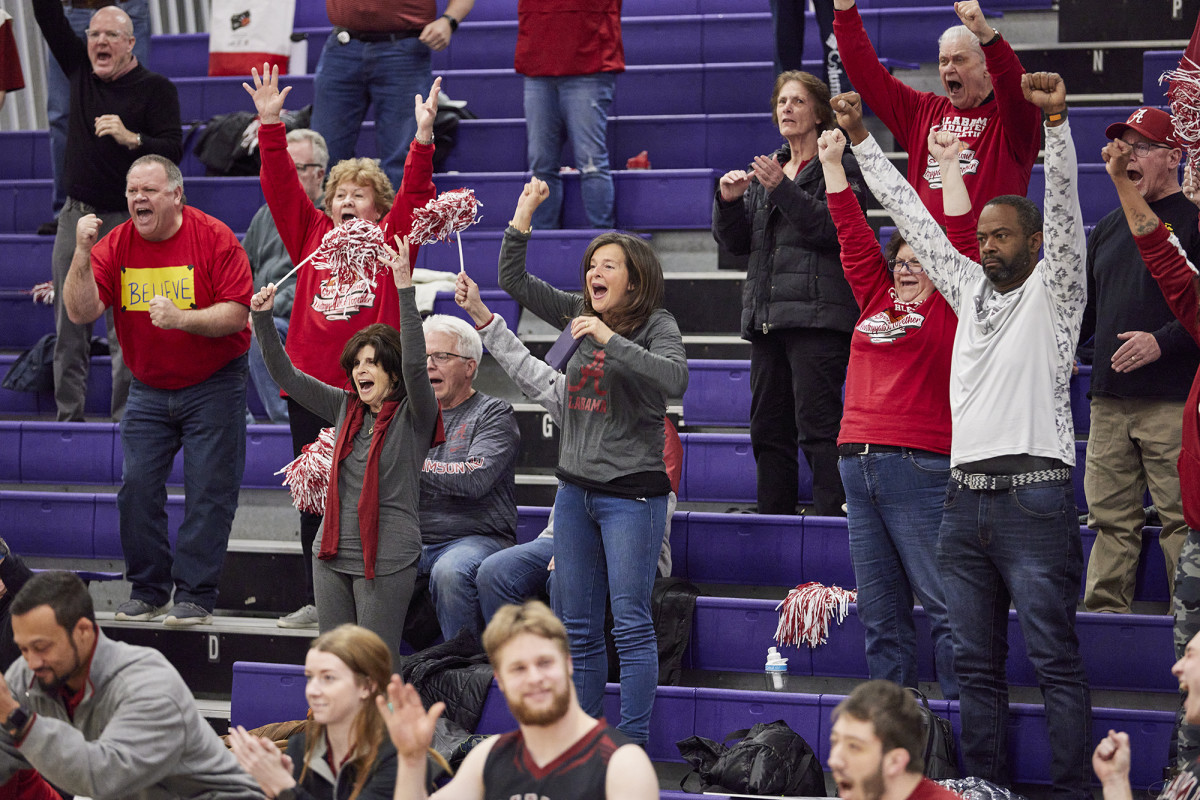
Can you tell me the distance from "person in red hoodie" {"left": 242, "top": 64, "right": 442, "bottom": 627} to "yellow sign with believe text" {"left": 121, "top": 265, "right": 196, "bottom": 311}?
1.21 feet

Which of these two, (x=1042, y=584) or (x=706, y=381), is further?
(x=706, y=381)

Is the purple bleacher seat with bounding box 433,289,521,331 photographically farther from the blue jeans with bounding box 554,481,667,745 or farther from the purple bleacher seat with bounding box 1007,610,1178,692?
the purple bleacher seat with bounding box 1007,610,1178,692

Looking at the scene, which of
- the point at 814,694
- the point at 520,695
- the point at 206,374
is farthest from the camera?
the point at 206,374

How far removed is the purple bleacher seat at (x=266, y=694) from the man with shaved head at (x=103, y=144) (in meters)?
1.83

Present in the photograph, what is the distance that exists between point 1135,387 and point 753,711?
1.42 metres

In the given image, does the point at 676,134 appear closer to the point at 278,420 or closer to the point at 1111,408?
the point at 278,420

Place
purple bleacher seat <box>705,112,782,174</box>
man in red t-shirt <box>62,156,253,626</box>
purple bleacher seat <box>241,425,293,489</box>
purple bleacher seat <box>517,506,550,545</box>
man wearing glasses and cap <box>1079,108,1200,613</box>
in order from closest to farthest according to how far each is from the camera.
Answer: man wearing glasses and cap <box>1079,108,1200,613</box>
man in red t-shirt <box>62,156,253,626</box>
purple bleacher seat <box>517,506,550,545</box>
purple bleacher seat <box>241,425,293,489</box>
purple bleacher seat <box>705,112,782,174</box>

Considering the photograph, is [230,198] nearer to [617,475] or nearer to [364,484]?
[364,484]

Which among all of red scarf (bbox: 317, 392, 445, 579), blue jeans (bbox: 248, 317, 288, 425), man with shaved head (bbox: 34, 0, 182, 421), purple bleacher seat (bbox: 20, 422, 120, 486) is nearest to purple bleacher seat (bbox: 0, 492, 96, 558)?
purple bleacher seat (bbox: 20, 422, 120, 486)

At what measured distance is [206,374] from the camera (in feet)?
15.5

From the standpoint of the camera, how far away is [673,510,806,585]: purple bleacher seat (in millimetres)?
4578

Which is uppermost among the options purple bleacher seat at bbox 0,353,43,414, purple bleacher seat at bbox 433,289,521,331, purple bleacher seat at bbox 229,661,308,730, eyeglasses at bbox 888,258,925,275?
eyeglasses at bbox 888,258,925,275

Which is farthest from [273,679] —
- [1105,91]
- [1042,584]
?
[1105,91]

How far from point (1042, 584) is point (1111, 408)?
1071 mm
